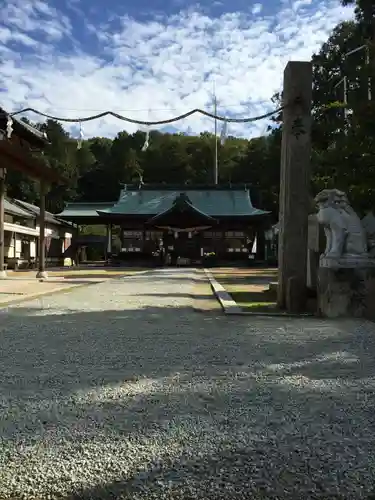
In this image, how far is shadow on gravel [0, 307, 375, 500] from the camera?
2.00 meters

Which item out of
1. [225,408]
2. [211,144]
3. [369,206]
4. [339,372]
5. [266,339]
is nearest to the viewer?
[225,408]

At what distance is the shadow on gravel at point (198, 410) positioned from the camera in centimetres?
200

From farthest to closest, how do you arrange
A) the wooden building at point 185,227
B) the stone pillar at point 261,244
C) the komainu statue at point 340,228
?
1. the stone pillar at point 261,244
2. the wooden building at point 185,227
3. the komainu statue at point 340,228

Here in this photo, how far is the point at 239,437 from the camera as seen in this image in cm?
242

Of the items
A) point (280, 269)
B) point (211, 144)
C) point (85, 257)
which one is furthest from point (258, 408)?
point (211, 144)

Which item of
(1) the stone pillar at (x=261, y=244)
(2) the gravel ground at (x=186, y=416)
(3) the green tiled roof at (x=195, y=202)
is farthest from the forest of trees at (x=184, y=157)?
(2) the gravel ground at (x=186, y=416)

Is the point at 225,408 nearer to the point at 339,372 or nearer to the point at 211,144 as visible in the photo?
the point at 339,372

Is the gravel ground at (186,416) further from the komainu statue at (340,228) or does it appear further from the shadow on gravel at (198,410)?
the komainu statue at (340,228)

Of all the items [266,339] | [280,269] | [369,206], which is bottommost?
[266,339]

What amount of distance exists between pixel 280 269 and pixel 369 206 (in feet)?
8.86

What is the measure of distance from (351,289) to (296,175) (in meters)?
2.25

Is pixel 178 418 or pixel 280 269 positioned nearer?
pixel 178 418

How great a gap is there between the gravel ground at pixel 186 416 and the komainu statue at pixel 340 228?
6.60 feet

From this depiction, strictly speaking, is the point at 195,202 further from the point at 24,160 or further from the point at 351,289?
the point at 351,289
